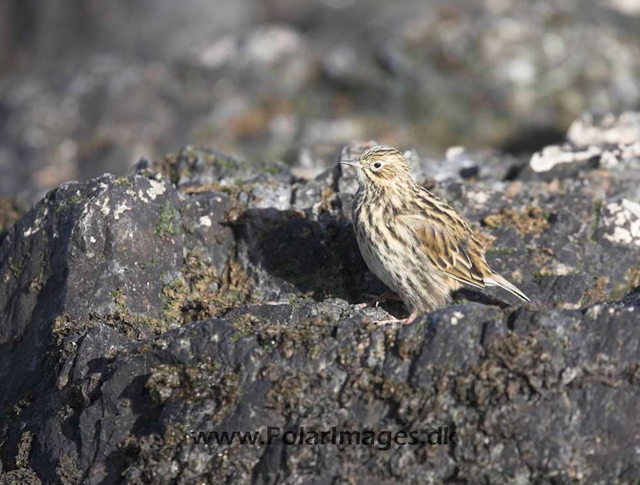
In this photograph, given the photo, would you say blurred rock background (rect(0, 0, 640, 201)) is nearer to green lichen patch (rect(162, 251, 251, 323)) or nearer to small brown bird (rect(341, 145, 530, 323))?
green lichen patch (rect(162, 251, 251, 323))

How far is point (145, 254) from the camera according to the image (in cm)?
973

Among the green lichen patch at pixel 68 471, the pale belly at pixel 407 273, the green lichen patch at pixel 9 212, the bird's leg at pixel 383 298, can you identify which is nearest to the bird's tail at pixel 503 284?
the pale belly at pixel 407 273

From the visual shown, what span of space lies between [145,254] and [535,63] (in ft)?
53.1

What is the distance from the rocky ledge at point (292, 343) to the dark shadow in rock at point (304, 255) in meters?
0.02

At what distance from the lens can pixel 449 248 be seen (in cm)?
976

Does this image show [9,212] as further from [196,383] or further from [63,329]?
[196,383]

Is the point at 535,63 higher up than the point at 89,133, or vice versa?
the point at 535,63

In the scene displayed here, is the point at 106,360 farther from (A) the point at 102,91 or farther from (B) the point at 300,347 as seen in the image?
(A) the point at 102,91

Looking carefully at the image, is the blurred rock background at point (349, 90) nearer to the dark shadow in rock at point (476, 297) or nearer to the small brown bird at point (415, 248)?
the dark shadow in rock at point (476, 297)

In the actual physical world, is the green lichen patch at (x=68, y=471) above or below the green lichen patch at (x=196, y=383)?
below

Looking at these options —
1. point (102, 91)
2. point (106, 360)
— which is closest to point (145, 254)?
point (106, 360)

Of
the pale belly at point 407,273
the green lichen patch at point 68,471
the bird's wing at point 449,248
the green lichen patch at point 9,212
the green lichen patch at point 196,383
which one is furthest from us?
the green lichen patch at point 9,212

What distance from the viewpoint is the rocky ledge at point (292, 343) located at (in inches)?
272

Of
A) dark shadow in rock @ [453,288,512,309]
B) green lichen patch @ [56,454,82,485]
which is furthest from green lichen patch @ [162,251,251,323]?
dark shadow in rock @ [453,288,512,309]
